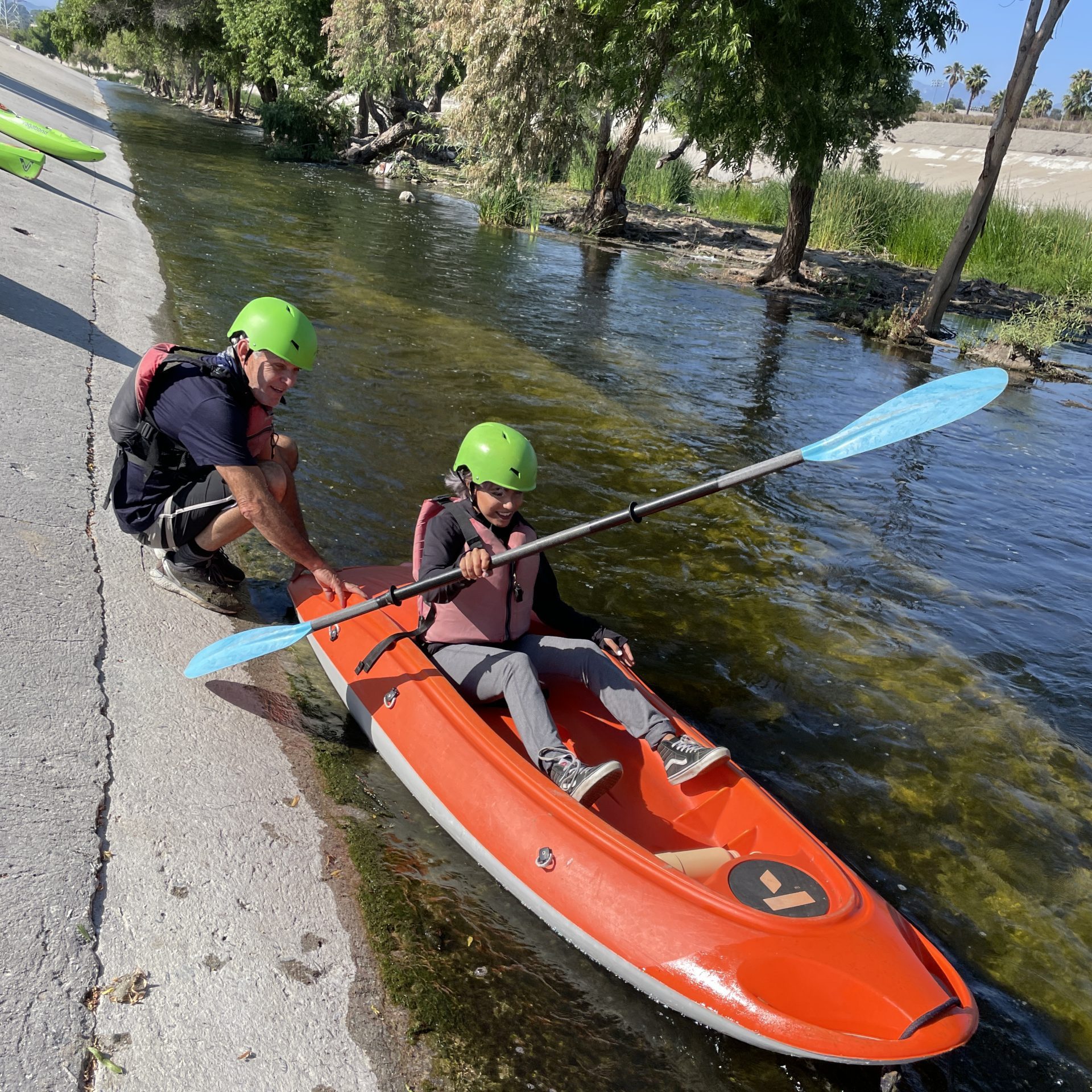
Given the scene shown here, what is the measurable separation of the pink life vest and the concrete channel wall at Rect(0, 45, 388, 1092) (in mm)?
776

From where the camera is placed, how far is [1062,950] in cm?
344

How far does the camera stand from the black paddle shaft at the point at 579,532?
338 cm

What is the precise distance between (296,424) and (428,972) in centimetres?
492

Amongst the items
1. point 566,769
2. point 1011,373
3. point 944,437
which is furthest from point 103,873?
point 1011,373

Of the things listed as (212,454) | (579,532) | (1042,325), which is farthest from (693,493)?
(1042,325)

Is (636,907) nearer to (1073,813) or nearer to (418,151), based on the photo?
(1073,813)

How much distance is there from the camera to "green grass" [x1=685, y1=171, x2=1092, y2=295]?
60.2 ft

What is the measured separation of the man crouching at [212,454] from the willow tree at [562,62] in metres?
12.6

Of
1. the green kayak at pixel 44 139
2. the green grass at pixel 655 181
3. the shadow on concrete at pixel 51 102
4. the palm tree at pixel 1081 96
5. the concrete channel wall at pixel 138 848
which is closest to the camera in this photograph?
the concrete channel wall at pixel 138 848

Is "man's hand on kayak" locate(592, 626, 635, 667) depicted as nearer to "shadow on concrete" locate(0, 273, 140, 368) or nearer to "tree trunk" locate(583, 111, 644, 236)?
"shadow on concrete" locate(0, 273, 140, 368)

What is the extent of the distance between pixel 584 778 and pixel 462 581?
0.90 metres

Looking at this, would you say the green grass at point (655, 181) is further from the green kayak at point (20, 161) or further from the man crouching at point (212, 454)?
the man crouching at point (212, 454)

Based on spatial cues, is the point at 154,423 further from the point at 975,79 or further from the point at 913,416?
the point at 975,79

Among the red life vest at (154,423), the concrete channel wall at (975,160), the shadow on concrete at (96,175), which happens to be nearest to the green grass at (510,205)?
the shadow on concrete at (96,175)
